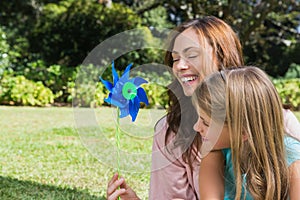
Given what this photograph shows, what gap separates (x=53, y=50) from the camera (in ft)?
36.6

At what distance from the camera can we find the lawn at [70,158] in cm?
258

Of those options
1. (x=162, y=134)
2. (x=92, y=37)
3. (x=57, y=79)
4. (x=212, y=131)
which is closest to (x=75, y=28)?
(x=92, y=37)

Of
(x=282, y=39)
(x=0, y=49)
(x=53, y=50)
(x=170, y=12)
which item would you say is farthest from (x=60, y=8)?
(x=282, y=39)

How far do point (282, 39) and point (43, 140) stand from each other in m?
9.77

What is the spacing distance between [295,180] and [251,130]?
23cm

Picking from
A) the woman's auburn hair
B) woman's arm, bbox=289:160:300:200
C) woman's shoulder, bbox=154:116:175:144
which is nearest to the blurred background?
woman's shoulder, bbox=154:116:175:144

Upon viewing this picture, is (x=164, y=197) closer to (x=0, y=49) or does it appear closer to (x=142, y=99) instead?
(x=142, y=99)

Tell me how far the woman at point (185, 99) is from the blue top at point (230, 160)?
Answer: 0.19 metres

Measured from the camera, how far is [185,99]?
218cm

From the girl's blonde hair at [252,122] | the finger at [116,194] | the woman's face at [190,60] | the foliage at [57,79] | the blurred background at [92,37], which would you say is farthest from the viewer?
the foliage at [57,79]

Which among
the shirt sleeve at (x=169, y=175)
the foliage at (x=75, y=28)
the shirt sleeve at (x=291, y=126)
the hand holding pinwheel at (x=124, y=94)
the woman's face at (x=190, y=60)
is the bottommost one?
the shirt sleeve at (x=169, y=175)

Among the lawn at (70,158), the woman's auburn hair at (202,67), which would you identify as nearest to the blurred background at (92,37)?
the lawn at (70,158)

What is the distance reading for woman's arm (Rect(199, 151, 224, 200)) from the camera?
6.29ft

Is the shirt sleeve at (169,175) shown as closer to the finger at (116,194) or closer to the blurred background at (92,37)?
the finger at (116,194)
